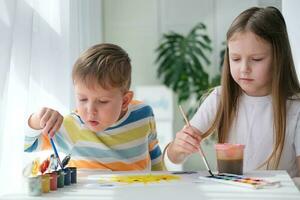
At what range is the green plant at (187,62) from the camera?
16.6 feet

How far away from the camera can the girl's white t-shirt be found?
170 centimetres

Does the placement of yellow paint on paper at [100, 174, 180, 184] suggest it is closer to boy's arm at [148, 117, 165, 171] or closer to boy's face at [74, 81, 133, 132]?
boy's face at [74, 81, 133, 132]

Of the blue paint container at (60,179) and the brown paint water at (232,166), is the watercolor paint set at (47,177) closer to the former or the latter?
the blue paint container at (60,179)

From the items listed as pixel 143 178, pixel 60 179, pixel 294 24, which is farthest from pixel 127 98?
pixel 294 24

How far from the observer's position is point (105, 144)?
66.4 inches

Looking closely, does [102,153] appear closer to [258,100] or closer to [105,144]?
[105,144]

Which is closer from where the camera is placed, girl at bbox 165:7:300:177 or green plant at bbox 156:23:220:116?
girl at bbox 165:7:300:177

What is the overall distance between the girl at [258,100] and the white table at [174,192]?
0.39 m

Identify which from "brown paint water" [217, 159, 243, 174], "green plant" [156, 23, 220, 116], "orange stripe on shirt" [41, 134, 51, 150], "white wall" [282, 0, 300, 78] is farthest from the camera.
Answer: "green plant" [156, 23, 220, 116]

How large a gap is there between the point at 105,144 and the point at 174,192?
0.61 meters

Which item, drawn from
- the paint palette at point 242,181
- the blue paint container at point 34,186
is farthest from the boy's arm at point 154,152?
the blue paint container at point 34,186

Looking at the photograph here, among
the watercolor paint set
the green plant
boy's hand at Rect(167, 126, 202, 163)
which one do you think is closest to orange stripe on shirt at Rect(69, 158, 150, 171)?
boy's hand at Rect(167, 126, 202, 163)

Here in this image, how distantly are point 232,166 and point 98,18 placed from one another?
232 cm

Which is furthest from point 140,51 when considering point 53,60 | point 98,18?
→ point 53,60
